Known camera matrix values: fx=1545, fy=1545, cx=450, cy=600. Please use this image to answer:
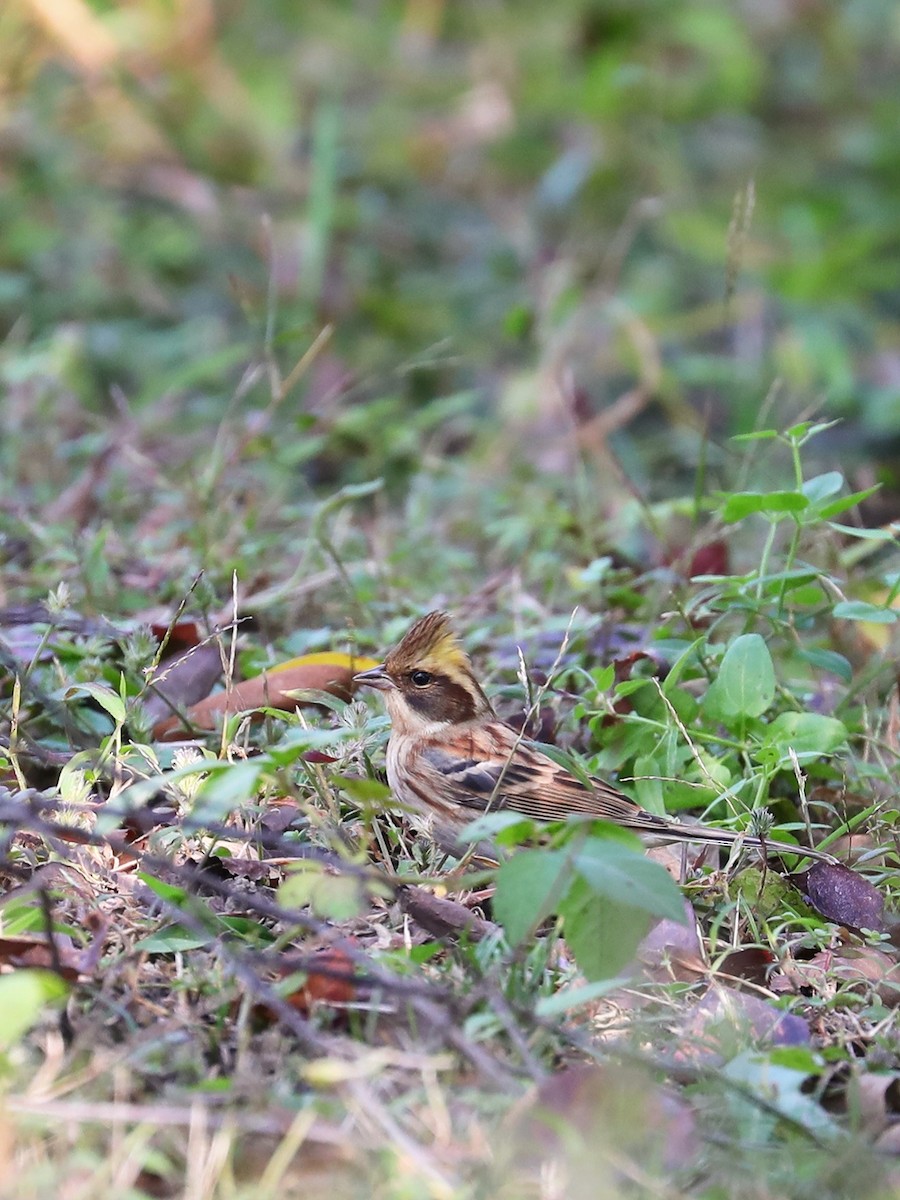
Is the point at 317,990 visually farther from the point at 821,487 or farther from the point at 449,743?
the point at 821,487

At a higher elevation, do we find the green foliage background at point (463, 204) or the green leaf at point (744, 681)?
the green leaf at point (744, 681)

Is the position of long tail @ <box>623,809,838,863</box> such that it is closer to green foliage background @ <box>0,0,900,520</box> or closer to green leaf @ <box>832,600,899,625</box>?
green leaf @ <box>832,600,899,625</box>

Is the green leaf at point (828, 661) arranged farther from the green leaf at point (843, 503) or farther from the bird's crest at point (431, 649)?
the bird's crest at point (431, 649)

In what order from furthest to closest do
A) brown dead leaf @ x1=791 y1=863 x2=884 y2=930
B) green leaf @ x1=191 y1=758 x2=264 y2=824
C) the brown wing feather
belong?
the brown wing feather
brown dead leaf @ x1=791 y1=863 x2=884 y2=930
green leaf @ x1=191 y1=758 x2=264 y2=824

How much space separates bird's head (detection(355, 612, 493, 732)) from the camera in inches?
167

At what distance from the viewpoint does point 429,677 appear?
4.25 metres

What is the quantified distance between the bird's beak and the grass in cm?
7

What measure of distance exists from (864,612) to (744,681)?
371 millimetres

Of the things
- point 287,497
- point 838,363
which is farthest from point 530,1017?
point 838,363

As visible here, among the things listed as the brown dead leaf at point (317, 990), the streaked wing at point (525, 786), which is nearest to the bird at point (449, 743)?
the streaked wing at point (525, 786)

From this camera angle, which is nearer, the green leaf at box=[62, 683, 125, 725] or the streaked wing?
the green leaf at box=[62, 683, 125, 725]

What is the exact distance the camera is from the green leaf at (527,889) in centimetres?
279

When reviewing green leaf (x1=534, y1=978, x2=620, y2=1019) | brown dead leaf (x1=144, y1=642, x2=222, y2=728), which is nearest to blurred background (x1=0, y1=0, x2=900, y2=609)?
brown dead leaf (x1=144, y1=642, x2=222, y2=728)

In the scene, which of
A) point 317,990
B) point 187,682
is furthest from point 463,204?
point 317,990
